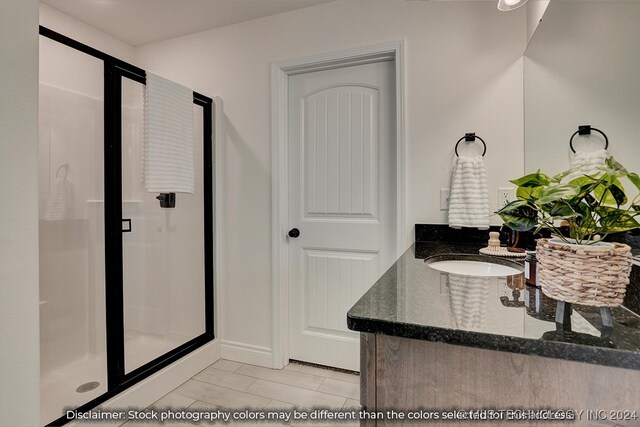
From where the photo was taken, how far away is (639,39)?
703mm

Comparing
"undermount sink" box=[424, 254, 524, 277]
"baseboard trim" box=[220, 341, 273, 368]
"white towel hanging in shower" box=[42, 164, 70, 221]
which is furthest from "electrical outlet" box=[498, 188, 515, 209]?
"white towel hanging in shower" box=[42, 164, 70, 221]

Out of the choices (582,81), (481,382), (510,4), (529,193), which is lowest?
(481,382)

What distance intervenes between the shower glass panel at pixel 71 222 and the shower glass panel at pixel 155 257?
0.48 feet

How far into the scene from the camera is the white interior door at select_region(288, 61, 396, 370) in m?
2.04

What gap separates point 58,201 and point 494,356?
227cm

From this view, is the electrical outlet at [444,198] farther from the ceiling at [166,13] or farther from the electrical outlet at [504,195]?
the ceiling at [166,13]

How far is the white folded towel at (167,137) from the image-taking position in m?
1.79

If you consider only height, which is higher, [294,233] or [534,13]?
[534,13]

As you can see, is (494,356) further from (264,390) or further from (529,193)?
(264,390)

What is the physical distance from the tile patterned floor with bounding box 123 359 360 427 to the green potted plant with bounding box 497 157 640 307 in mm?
1403

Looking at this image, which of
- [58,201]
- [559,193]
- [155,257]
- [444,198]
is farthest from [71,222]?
[559,193]

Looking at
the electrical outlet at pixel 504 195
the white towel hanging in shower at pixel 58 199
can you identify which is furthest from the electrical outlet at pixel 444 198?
the white towel hanging in shower at pixel 58 199

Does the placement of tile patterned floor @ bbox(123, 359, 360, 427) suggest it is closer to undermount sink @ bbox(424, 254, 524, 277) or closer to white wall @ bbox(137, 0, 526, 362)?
white wall @ bbox(137, 0, 526, 362)

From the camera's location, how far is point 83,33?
7.51 ft
